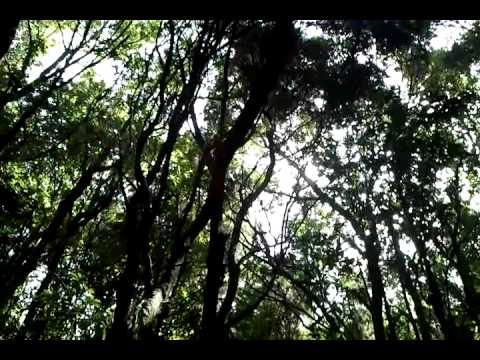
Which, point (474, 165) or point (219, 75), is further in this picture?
point (474, 165)

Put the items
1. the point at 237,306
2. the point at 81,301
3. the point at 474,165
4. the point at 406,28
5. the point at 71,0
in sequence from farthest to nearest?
the point at 237,306 < the point at 474,165 < the point at 406,28 < the point at 81,301 < the point at 71,0

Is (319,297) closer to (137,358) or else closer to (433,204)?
(433,204)

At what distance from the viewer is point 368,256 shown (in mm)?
9281

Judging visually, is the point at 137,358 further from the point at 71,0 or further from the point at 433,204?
the point at 433,204

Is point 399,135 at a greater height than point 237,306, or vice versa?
point 399,135

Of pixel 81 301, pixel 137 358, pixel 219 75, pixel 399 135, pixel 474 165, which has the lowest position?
pixel 137 358

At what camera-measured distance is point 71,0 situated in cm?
98

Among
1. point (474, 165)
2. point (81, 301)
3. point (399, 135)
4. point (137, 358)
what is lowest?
point (137, 358)

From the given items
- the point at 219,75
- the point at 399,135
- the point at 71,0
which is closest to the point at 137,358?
the point at 71,0

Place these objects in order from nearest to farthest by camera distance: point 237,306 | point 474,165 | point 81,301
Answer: point 81,301, point 474,165, point 237,306

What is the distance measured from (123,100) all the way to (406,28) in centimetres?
799

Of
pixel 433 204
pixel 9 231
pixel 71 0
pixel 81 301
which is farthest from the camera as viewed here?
pixel 9 231

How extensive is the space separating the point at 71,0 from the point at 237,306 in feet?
45.9

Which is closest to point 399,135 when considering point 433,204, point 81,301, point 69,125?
point 433,204
